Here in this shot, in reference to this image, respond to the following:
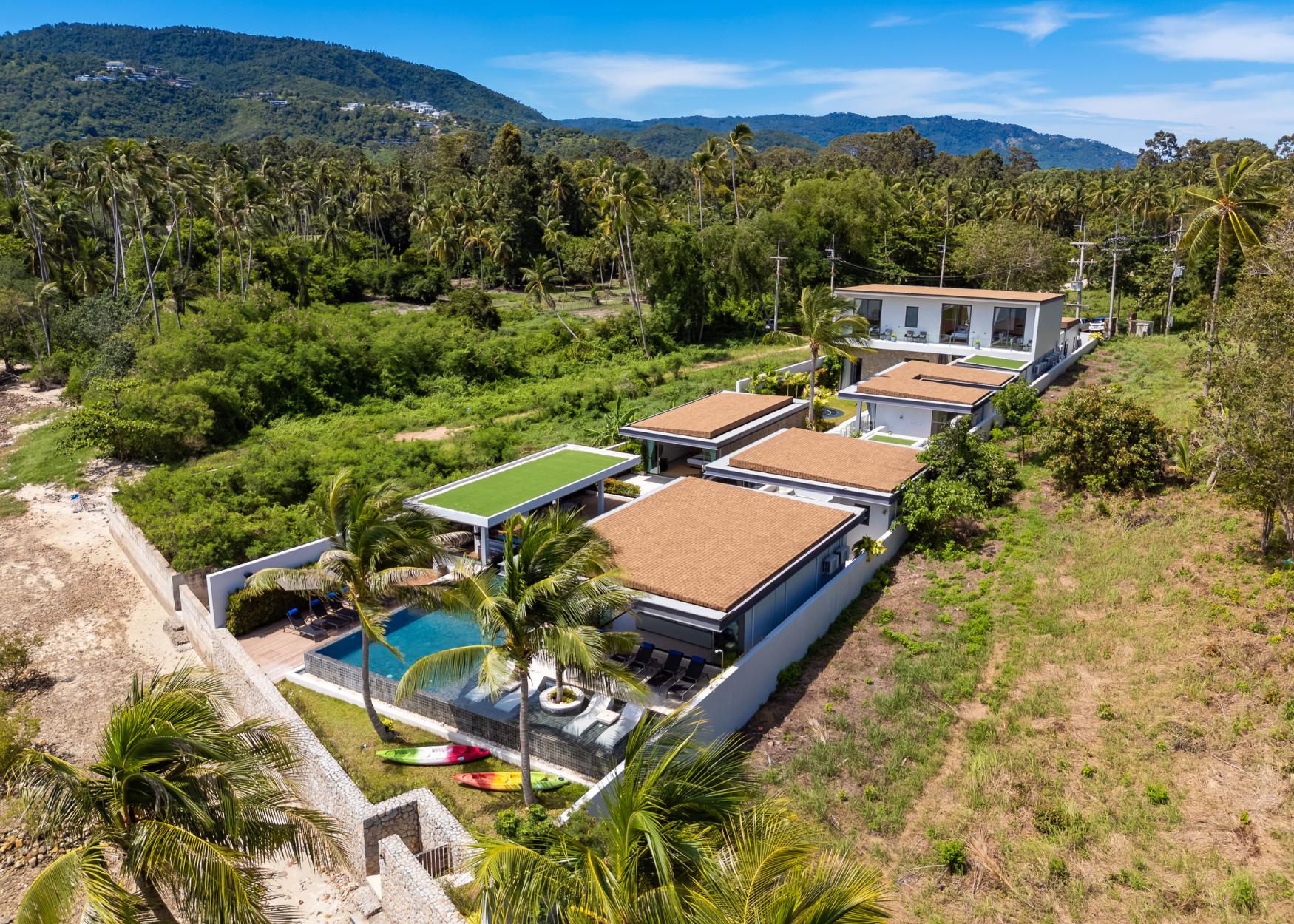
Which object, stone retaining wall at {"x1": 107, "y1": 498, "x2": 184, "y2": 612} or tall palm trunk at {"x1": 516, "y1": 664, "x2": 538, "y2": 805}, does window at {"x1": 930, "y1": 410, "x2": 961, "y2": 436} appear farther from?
stone retaining wall at {"x1": 107, "y1": 498, "x2": 184, "y2": 612}

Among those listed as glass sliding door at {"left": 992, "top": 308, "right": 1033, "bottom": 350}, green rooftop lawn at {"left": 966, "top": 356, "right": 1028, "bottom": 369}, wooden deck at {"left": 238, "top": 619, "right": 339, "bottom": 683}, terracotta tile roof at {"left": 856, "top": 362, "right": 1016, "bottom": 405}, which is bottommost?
wooden deck at {"left": 238, "top": 619, "right": 339, "bottom": 683}

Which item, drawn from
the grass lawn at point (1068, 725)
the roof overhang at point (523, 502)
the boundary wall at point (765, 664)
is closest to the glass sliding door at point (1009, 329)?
the grass lawn at point (1068, 725)

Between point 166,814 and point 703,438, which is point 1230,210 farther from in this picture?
point 166,814

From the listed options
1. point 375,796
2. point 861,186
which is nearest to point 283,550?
point 375,796

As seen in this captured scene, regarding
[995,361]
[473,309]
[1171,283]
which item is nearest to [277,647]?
[995,361]

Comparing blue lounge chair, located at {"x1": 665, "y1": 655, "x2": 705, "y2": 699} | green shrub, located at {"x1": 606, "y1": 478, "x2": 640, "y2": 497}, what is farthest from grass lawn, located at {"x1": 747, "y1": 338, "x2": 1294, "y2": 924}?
green shrub, located at {"x1": 606, "y1": 478, "x2": 640, "y2": 497}

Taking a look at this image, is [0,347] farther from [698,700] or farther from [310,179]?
[698,700]

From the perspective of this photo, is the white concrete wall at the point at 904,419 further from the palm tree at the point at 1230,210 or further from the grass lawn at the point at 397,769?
the grass lawn at the point at 397,769
